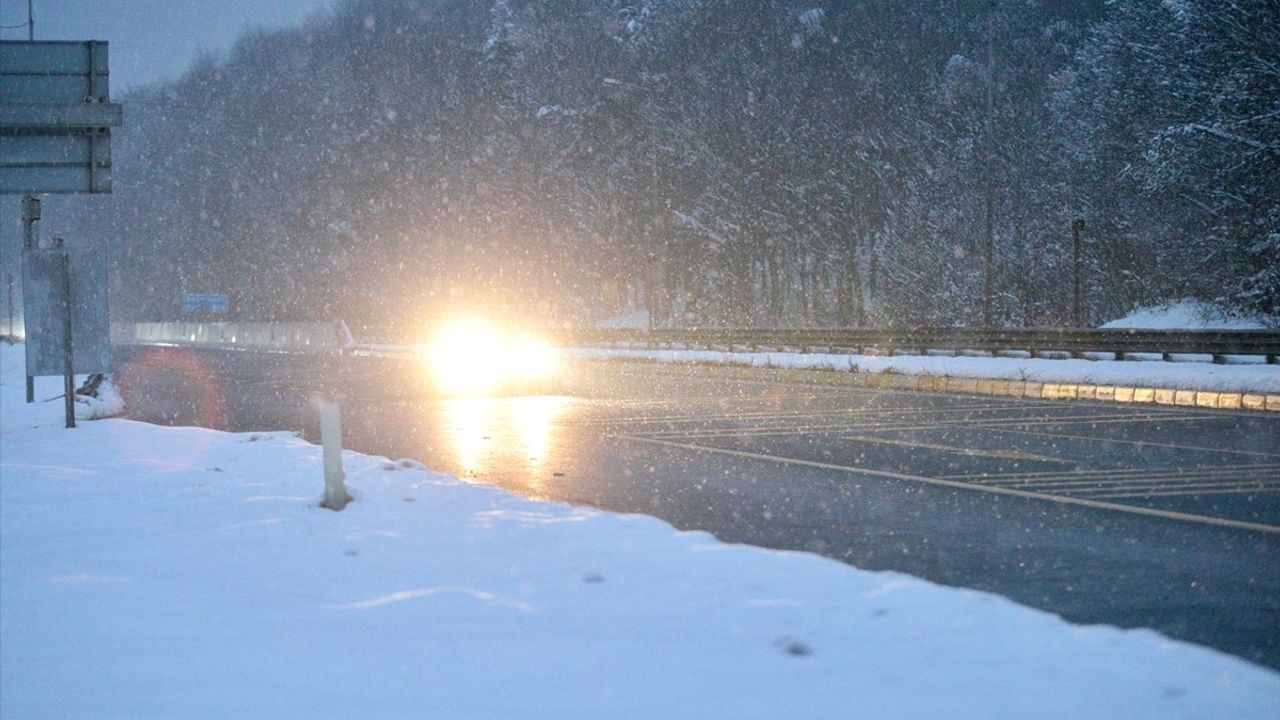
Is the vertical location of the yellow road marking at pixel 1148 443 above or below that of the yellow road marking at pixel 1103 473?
above

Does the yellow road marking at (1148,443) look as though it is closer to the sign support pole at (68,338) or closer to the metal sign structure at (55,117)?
the sign support pole at (68,338)

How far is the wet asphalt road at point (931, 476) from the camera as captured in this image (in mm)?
7262

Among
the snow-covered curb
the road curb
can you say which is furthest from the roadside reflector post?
the snow-covered curb

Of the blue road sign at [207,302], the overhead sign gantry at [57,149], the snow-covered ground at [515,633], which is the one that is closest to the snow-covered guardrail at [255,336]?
the blue road sign at [207,302]

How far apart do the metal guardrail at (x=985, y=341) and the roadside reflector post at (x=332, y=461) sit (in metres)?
21.2

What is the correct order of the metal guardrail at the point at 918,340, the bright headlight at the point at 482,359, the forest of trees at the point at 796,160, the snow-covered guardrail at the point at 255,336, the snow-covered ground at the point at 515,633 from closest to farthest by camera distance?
the snow-covered ground at the point at 515,633 → the metal guardrail at the point at 918,340 → the bright headlight at the point at 482,359 → the forest of trees at the point at 796,160 → the snow-covered guardrail at the point at 255,336

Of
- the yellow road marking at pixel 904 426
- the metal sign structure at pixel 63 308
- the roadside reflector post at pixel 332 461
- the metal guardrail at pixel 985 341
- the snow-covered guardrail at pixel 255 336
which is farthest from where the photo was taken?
the snow-covered guardrail at pixel 255 336

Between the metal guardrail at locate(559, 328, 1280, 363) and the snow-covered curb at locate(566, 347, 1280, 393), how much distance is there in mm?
598

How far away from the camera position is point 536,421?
19500 mm

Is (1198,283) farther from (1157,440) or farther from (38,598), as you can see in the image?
(38,598)

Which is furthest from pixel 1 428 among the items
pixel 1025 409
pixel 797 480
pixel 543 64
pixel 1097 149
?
pixel 543 64

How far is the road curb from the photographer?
2117 cm

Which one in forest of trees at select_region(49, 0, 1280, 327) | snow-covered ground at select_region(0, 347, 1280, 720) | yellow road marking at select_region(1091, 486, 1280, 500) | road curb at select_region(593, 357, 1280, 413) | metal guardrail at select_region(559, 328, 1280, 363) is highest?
forest of trees at select_region(49, 0, 1280, 327)

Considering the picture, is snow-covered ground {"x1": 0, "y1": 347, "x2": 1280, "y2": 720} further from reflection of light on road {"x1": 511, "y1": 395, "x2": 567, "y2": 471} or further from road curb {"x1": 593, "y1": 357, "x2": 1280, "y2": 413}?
road curb {"x1": 593, "y1": 357, "x2": 1280, "y2": 413}
